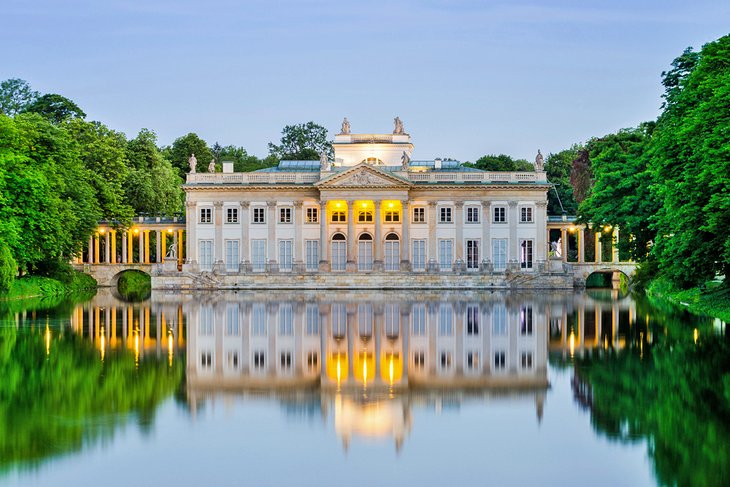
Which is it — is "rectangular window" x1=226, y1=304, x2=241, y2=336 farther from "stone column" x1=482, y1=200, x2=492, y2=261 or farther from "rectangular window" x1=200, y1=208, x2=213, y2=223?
"stone column" x1=482, y1=200, x2=492, y2=261

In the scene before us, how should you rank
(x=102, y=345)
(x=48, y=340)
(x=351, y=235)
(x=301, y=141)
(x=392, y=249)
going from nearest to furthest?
(x=102, y=345)
(x=48, y=340)
(x=351, y=235)
(x=392, y=249)
(x=301, y=141)

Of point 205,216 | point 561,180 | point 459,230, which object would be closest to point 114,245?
point 205,216

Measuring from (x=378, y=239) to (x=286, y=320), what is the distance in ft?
116

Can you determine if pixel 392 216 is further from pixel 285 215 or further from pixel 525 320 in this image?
Result: pixel 525 320

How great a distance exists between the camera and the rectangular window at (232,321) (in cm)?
3519

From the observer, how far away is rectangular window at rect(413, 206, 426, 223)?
76625 mm

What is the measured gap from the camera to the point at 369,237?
7688 cm

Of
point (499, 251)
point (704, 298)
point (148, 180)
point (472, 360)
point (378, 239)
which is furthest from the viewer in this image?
point (148, 180)

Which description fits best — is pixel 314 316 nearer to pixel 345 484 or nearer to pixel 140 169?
pixel 345 484

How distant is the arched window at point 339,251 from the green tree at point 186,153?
33.4 m

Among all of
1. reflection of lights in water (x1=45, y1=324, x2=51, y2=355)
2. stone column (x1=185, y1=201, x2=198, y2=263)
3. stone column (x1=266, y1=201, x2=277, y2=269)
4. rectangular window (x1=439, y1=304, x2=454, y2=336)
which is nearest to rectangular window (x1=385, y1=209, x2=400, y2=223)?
stone column (x1=266, y1=201, x2=277, y2=269)

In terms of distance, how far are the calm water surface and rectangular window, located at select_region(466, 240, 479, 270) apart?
3845 centimetres

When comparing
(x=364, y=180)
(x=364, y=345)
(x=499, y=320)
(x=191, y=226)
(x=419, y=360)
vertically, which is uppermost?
(x=364, y=180)

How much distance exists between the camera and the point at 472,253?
76.4 meters
